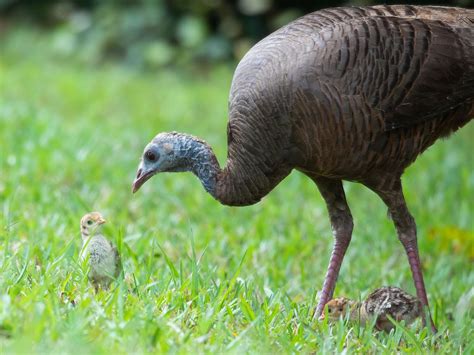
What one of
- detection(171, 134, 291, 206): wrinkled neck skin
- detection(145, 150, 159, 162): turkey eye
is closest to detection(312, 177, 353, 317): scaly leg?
detection(171, 134, 291, 206): wrinkled neck skin

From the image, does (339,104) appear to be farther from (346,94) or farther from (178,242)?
(178,242)

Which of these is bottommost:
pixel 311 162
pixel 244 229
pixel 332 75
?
pixel 244 229

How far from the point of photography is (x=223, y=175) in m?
5.17

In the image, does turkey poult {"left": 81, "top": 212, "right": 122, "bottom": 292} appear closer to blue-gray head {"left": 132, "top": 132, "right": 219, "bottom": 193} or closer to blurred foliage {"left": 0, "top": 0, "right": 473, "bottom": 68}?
blue-gray head {"left": 132, "top": 132, "right": 219, "bottom": 193}

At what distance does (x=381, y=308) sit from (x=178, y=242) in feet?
6.08

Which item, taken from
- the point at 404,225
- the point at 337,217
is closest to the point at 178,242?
the point at 337,217

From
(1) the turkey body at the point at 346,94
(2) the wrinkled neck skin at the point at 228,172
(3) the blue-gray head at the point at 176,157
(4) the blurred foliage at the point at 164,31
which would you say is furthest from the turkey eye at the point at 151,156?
(4) the blurred foliage at the point at 164,31

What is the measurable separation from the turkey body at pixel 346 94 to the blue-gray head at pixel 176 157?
123 mm

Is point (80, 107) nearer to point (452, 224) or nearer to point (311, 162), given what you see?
point (452, 224)

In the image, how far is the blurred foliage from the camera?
43.6 ft

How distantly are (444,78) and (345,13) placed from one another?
2.15 feet

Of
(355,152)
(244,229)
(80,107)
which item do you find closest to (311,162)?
(355,152)

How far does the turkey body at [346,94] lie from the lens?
4.95 meters

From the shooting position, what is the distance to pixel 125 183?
24.6 feet
